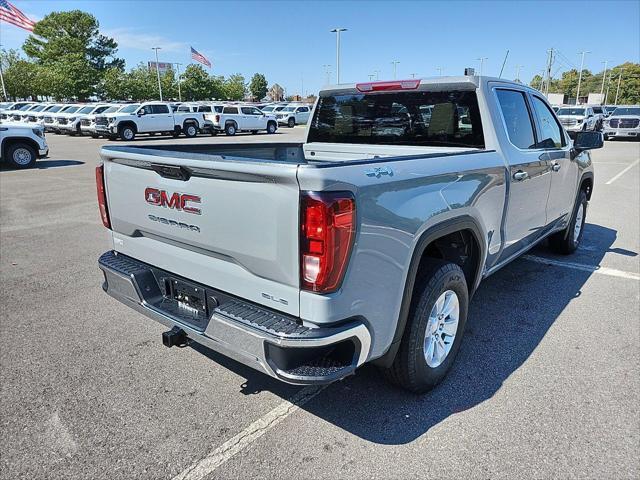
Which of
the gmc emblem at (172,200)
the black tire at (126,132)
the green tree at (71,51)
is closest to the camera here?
the gmc emblem at (172,200)

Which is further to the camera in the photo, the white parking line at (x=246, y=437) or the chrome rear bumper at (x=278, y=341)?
the white parking line at (x=246, y=437)

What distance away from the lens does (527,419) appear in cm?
278

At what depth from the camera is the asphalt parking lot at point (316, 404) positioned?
2428 mm

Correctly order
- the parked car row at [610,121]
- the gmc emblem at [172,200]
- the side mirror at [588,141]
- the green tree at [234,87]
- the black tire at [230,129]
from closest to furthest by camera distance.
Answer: the gmc emblem at [172,200] → the side mirror at [588,141] → the parked car row at [610,121] → the black tire at [230,129] → the green tree at [234,87]

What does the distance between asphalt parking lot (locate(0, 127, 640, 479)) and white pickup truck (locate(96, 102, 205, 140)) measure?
2146 centimetres

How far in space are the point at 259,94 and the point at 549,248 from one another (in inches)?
4499

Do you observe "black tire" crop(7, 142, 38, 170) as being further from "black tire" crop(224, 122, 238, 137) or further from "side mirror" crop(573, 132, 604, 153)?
"black tire" crop(224, 122, 238, 137)

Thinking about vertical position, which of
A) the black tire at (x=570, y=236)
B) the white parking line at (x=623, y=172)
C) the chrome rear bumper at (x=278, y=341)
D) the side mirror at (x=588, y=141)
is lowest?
the white parking line at (x=623, y=172)

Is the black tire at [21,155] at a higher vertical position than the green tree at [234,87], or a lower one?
lower

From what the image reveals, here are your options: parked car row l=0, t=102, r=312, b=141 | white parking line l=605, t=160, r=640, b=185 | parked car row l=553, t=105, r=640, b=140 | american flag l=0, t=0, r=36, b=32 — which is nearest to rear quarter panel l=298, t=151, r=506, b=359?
white parking line l=605, t=160, r=640, b=185

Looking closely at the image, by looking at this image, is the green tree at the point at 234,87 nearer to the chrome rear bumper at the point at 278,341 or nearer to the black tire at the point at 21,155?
the black tire at the point at 21,155

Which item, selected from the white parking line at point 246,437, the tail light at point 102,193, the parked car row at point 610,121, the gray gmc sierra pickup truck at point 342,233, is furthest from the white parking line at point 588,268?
the parked car row at point 610,121

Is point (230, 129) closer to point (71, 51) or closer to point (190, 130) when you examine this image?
point (190, 130)

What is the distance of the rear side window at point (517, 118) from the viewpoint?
378 cm
